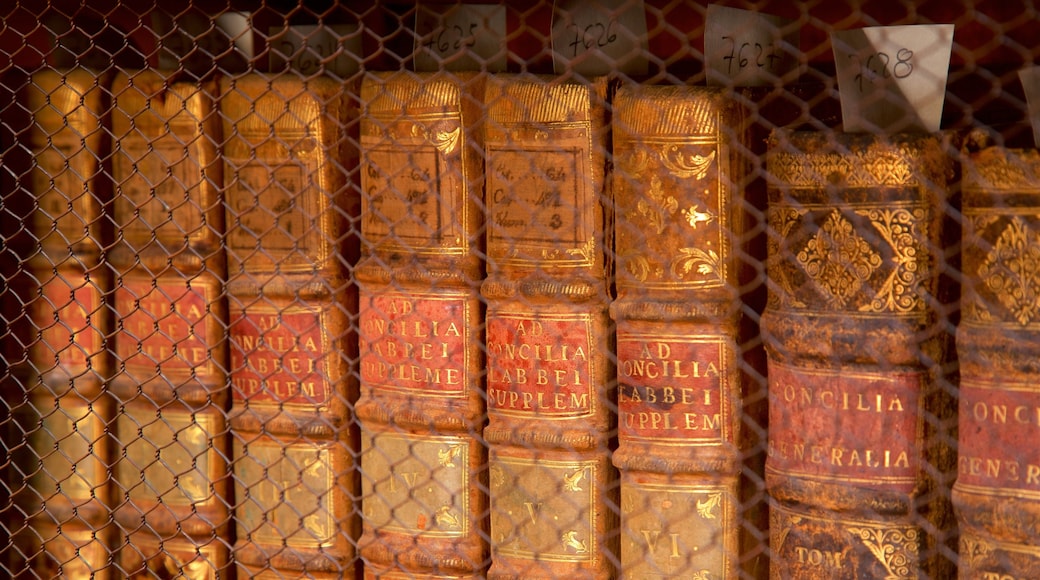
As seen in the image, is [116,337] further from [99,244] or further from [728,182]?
[728,182]

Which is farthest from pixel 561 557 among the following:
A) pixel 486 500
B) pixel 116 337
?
pixel 116 337

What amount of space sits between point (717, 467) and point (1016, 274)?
265mm

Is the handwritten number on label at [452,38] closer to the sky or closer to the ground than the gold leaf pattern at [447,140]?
closer to the sky

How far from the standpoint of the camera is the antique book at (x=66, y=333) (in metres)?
1.23

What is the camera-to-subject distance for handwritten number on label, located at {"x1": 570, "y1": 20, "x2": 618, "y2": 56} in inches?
41.3

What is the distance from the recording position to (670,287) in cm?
100

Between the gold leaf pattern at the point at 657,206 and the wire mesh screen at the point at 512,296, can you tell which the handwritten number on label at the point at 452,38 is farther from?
the gold leaf pattern at the point at 657,206

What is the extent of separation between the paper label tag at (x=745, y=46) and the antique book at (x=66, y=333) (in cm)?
57

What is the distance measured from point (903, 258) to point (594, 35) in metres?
0.31

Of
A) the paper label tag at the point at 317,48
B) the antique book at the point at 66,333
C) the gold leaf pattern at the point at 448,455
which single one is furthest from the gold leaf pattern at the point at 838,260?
the antique book at the point at 66,333

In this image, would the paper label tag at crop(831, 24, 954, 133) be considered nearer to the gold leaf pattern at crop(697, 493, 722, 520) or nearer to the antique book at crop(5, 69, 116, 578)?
the gold leaf pattern at crop(697, 493, 722, 520)

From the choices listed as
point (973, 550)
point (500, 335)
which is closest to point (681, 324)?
point (500, 335)

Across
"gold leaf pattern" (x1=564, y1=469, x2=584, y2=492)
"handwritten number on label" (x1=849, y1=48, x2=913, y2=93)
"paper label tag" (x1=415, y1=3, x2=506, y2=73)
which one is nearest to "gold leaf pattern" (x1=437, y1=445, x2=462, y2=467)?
"gold leaf pattern" (x1=564, y1=469, x2=584, y2=492)

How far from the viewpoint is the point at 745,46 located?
1.00 m
